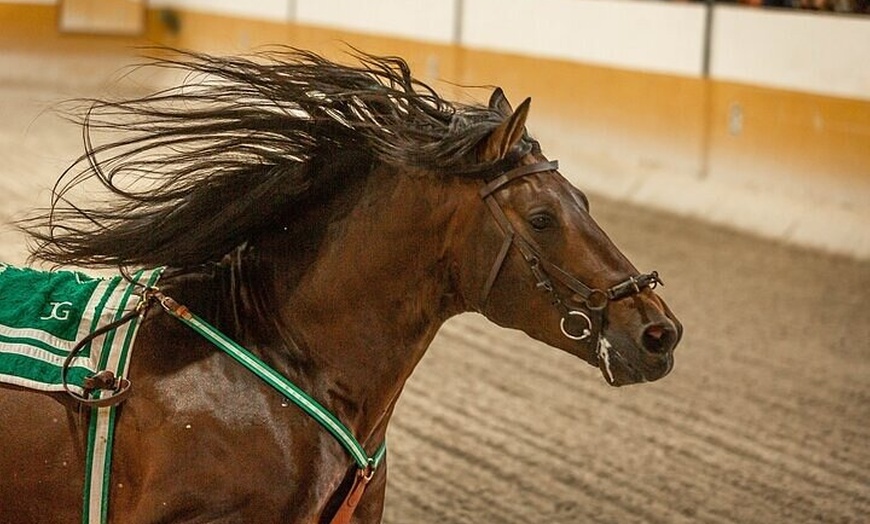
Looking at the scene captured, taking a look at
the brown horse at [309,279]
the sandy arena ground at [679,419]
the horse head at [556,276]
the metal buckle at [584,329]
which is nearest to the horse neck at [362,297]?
the brown horse at [309,279]

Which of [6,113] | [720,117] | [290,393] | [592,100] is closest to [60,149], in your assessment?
[6,113]

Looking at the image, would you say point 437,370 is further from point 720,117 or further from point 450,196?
point 720,117

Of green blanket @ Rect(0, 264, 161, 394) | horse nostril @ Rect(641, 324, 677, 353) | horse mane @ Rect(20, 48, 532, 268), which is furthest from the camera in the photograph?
horse mane @ Rect(20, 48, 532, 268)

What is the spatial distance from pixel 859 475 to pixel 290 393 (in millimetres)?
2982

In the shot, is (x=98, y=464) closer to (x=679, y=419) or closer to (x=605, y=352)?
(x=605, y=352)

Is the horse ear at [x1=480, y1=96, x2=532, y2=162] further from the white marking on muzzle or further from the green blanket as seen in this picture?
the green blanket

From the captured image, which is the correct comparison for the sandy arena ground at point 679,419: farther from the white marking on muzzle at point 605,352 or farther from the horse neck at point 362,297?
the white marking on muzzle at point 605,352

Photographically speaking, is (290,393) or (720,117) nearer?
(290,393)

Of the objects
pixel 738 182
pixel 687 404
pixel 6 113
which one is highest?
pixel 687 404

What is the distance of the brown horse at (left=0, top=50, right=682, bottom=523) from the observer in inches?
107

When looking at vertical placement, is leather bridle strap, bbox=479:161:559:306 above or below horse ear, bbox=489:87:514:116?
below

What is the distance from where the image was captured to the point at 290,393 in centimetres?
282

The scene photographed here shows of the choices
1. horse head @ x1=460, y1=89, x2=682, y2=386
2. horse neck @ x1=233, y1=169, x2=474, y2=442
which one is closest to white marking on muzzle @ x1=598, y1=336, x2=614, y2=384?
horse head @ x1=460, y1=89, x2=682, y2=386

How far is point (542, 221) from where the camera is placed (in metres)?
2.73
